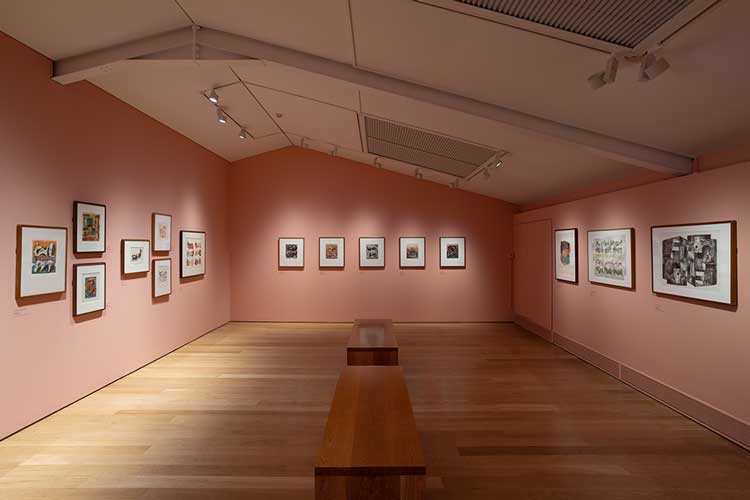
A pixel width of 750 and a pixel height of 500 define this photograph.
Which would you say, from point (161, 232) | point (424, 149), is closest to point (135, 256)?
point (161, 232)

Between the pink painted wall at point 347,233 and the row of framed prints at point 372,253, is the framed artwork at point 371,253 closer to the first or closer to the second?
the row of framed prints at point 372,253

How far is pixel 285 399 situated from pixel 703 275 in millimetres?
5214

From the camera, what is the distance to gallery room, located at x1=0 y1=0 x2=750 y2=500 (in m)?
3.61

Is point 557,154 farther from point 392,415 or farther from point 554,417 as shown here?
point 392,415

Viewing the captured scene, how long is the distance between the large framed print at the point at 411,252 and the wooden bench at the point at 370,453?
26.4 feet

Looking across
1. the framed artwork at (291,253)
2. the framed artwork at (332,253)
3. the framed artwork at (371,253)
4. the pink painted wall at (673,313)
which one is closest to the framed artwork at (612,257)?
the pink painted wall at (673,313)

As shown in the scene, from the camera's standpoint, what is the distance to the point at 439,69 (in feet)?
15.5

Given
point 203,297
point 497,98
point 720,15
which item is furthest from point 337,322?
point 720,15

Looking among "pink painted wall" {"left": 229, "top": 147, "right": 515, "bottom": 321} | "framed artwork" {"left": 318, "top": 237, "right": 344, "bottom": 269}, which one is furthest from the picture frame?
"framed artwork" {"left": 318, "top": 237, "right": 344, "bottom": 269}

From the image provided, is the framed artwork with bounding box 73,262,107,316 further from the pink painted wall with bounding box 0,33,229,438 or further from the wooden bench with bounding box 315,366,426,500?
the wooden bench with bounding box 315,366,426,500

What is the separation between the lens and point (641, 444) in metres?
4.43

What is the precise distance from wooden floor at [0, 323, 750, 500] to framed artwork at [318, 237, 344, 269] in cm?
436

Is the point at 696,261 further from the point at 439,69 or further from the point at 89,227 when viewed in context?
the point at 89,227

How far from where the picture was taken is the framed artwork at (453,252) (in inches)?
456
